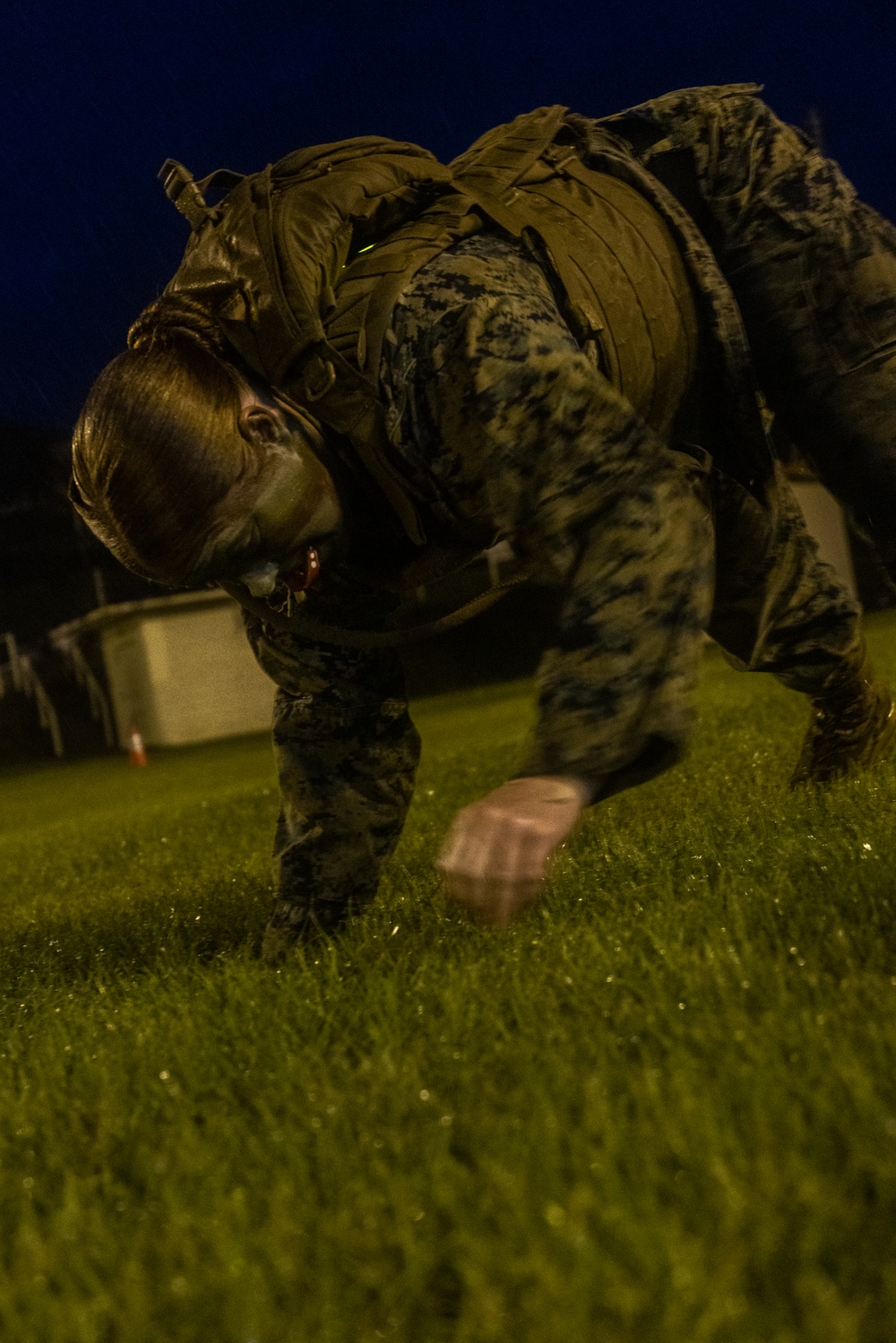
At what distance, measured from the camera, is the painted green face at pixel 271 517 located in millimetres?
2459

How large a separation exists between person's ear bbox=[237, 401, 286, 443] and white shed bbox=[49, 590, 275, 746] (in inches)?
1079

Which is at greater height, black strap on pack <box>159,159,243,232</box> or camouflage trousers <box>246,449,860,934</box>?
black strap on pack <box>159,159,243,232</box>

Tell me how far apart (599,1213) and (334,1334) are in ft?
1.02

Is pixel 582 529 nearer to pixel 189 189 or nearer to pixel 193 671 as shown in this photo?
pixel 189 189

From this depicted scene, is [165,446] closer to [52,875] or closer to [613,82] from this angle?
[52,875]

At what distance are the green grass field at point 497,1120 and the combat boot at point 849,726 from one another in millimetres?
740

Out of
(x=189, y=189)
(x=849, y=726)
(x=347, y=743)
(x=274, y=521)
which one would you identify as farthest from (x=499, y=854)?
(x=849, y=726)

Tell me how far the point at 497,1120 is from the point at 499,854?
1.43 ft

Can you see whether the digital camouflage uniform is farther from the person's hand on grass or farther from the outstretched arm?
the person's hand on grass

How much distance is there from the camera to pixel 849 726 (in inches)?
164

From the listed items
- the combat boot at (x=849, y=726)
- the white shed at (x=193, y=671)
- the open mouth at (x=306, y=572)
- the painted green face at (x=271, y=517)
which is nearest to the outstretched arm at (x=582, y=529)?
the painted green face at (x=271, y=517)

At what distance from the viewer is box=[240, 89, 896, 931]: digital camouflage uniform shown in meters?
2.22

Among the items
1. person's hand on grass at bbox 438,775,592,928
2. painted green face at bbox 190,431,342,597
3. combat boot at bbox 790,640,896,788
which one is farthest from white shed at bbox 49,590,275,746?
person's hand on grass at bbox 438,775,592,928

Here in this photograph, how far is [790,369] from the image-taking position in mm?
2980
